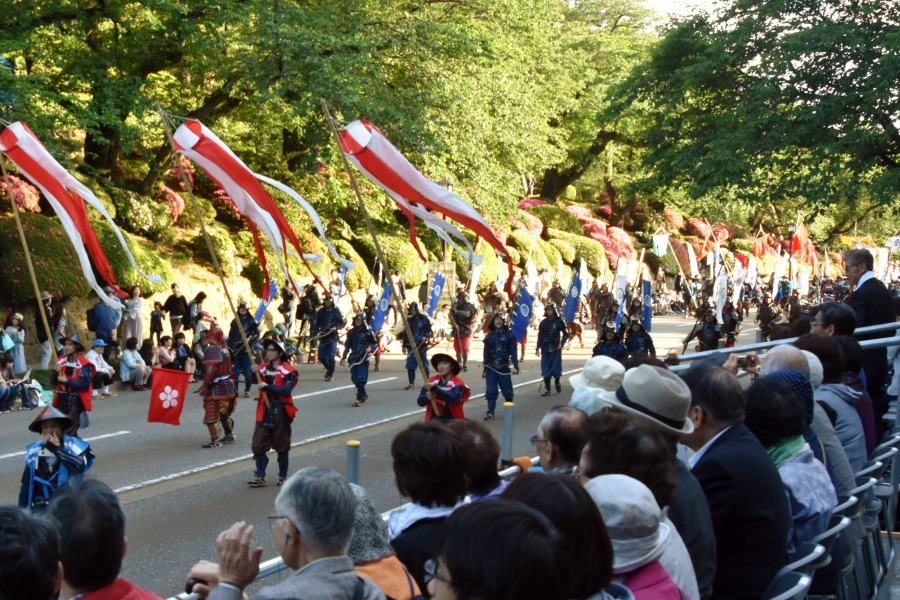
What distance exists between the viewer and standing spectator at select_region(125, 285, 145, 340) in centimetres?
2112

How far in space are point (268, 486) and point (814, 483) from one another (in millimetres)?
7762

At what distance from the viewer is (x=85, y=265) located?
9.12m

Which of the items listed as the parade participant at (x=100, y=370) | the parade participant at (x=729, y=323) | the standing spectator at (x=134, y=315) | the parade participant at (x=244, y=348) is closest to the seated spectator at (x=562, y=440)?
the parade participant at (x=100, y=370)

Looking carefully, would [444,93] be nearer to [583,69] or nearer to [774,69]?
[774,69]

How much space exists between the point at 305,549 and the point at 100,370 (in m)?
12.5

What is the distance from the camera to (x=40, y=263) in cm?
2048

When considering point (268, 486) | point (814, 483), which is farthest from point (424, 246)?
point (814, 483)

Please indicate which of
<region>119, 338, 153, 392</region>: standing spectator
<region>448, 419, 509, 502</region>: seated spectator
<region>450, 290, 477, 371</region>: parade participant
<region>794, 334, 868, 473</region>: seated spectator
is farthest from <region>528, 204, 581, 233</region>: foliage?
<region>448, 419, 509, 502</region>: seated spectator

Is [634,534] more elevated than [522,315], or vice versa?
[522,315]

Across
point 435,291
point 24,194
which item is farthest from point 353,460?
point 24,194

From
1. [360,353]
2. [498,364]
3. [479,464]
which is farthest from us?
[360,353]

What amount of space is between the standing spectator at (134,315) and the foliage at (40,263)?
1.02 meters

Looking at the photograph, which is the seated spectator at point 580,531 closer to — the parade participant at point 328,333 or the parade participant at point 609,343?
the parade participant at point 609,343

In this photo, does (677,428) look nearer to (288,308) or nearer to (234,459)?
(234,459)
